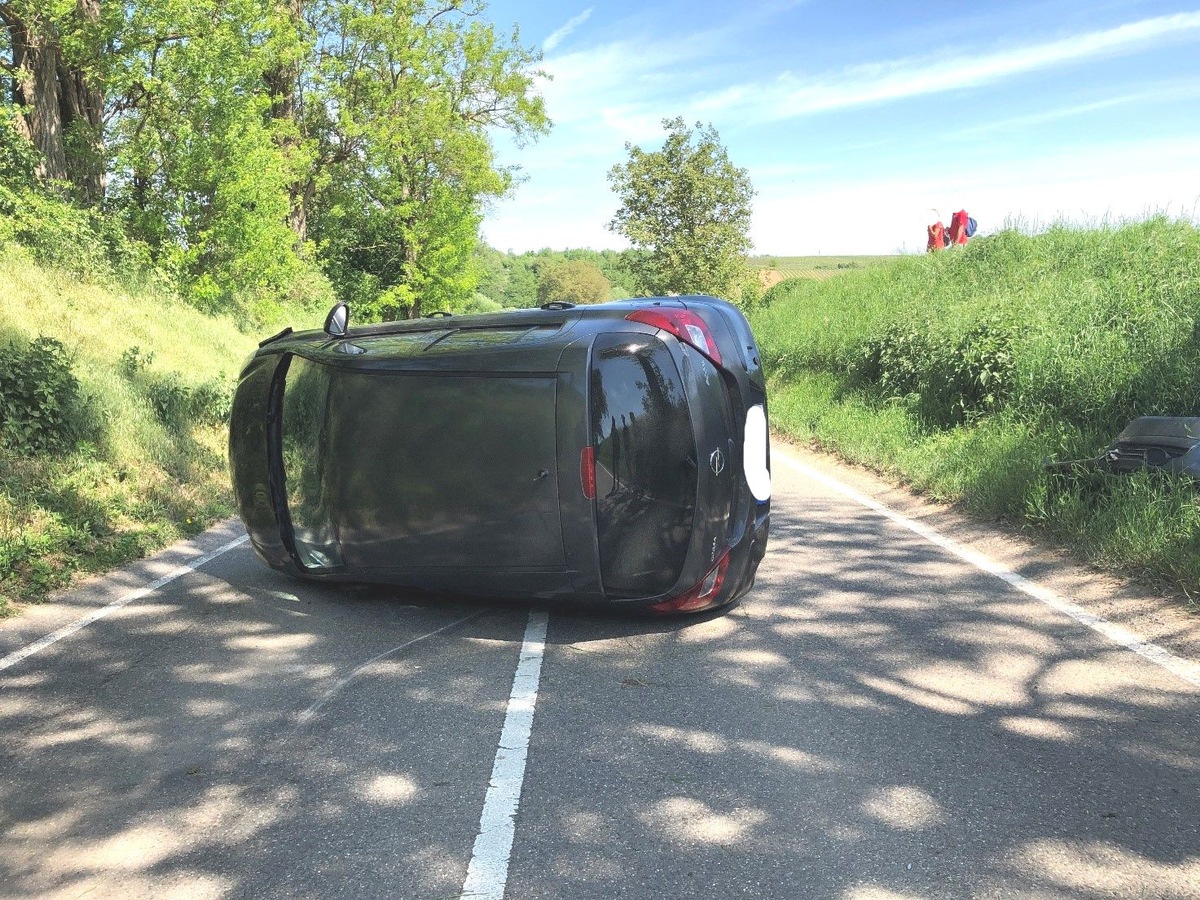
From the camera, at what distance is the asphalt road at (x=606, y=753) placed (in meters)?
2.92

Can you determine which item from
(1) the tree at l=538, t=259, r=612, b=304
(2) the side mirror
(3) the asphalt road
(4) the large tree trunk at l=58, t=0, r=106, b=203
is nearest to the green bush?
(3) the asphalt road

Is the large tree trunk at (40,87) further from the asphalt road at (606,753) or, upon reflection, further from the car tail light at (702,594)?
the car tail light at (702,594)

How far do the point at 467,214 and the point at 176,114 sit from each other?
22.4 metres

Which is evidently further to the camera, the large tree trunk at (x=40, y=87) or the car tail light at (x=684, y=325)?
the large tree trunk at (x=40, y=87)

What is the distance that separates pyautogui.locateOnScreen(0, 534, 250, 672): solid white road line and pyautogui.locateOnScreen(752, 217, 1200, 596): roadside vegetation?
6.41 meters

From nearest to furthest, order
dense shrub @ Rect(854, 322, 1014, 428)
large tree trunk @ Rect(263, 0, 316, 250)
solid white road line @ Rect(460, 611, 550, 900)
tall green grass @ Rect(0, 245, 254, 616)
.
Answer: solid white road line @ Rect(460, 611, 550, 900), tall green grass @ Rect(0, 245, 254, 616), dense shrub @ Rect(854, 322, 1014, 428), large tree trunk @ Rect(263, 0, 316, 250)

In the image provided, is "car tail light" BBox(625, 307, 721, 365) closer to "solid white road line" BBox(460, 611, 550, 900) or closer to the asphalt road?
the asphalt road

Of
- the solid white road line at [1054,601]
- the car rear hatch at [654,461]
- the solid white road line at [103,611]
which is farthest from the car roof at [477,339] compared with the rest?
the solid white road line at [1054,601]

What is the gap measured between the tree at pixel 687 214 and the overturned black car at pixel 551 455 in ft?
94.8

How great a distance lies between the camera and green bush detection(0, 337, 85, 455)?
29.2ft

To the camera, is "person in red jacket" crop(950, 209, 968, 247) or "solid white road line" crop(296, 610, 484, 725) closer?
"solid white road line" crop(296, 610, 484, 725)

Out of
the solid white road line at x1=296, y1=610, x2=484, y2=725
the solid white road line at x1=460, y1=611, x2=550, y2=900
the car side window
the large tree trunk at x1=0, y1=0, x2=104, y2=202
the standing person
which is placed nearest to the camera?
the solid white road line at x1=460, y1=611, x2=550, y2=900

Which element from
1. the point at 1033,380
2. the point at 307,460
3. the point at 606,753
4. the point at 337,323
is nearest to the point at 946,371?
the point at 1033,380

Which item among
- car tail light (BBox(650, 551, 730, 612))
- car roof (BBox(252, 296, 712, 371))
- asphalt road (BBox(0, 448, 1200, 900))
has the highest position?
car roof (BBox(252, 296, 712, 371))
